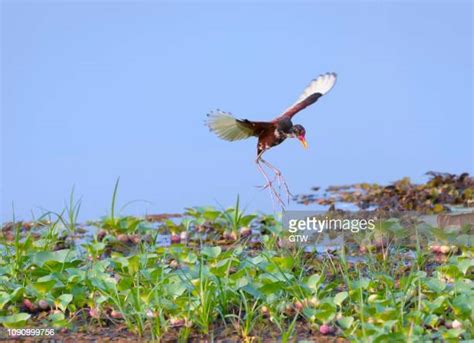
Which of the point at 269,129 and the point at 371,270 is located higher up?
the point at 269,129

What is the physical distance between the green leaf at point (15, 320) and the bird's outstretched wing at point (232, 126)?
128cm

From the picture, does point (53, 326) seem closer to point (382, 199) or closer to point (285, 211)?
point (285, 211)

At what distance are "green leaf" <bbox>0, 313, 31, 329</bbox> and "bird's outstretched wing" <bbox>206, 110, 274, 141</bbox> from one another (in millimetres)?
1276

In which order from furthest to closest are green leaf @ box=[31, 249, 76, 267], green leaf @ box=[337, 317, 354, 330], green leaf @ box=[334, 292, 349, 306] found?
green leaf @ box=[31, 249, 76, 267]
green leaf @ box=[334, 292, 349, 306]
green leaf @ box=[337, 317, 354, 330]

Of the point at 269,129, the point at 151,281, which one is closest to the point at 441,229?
the point at 269,129

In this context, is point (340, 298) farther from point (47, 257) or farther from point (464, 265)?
point (47, 257)

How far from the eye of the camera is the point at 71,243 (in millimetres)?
5906

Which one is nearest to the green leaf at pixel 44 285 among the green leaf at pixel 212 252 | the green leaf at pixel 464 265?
the green leaf at pixel 212 252

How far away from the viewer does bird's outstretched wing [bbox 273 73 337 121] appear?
4957mm

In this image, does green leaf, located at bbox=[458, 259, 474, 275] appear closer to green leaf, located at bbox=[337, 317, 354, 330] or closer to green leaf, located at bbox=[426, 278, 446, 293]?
green leaf, located at bbox=[426, 278, 446, 293]

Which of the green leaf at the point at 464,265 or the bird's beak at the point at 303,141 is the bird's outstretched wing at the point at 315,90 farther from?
the green leaf at the point at 464,265

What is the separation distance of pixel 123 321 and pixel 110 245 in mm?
1911

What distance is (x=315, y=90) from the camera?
5.08 meters

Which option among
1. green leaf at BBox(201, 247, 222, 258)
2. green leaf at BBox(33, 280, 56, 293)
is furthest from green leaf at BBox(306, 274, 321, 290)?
green leaf at BBox(33, 280, 56, 293)
